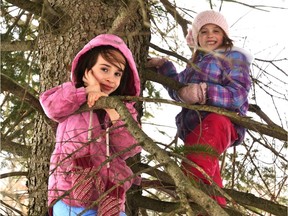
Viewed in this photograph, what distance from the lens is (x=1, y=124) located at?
12.0ft

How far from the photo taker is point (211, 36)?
361 cm

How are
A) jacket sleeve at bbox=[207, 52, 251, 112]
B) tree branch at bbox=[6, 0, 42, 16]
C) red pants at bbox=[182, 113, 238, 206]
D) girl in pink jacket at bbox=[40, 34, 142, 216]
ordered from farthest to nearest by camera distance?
jacket sleeve at bbox=[207, 52, 251, 112] → red pants at bbox=[182, 113, 238, 206] → tree branch at bbox=[6, 0, 42, 16] → girl in pink jacket at bbox=[40, 34, 142, 216]

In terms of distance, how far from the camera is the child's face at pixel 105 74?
284 cm

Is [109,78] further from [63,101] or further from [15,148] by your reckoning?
[15,148]

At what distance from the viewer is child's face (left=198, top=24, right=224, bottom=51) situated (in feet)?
11.8

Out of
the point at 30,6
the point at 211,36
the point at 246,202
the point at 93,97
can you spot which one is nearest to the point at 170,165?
the point at 93,97

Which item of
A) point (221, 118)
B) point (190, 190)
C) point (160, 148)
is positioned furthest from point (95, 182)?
point (221, 118)

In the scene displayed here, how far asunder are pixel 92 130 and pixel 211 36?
3.90 ft

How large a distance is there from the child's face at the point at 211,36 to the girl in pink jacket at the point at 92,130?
2.55 ft

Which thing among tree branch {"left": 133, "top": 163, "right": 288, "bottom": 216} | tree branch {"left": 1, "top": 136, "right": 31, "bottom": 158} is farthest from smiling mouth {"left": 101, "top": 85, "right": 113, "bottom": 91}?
tree branch {"left": 1, "top": 136, "right": 31, "bottom": 158}

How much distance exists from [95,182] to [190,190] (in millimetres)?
729

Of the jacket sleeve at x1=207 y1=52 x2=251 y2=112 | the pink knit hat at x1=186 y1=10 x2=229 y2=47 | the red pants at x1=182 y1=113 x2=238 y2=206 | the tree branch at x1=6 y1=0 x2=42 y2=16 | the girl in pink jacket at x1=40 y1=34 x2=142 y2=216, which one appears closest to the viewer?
the girl in pink jacket at x1=40 y1=34 x2=142 y2=216

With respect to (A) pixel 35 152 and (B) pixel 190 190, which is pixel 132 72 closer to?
(A) pixel 35 152

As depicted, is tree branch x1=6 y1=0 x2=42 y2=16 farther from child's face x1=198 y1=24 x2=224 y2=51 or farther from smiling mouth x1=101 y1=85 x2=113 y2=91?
child's face x1=198 y1=24 x2=224 y2=51
